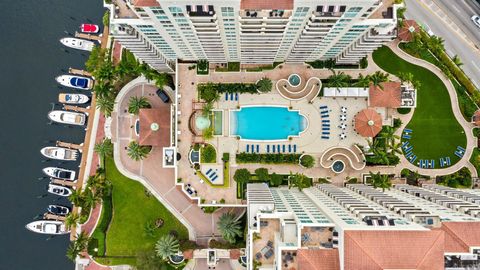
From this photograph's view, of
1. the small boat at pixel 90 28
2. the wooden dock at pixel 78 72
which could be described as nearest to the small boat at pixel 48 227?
the wooden dock at pixel 78 72

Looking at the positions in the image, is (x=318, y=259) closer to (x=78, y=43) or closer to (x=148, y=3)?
(x=148, y=3)

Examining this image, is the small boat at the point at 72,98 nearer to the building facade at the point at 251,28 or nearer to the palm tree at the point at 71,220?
the building facade at the point at 251,28

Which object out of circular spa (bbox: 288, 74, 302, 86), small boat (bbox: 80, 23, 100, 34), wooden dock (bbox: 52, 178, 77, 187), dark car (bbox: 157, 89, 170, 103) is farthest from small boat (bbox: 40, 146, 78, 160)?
circular spa (bbox: 288, 74, 302, 86)

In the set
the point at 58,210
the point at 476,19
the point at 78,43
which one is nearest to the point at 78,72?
the point at 78,43

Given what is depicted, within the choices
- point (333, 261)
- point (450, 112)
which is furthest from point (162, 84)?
point (450, 112)

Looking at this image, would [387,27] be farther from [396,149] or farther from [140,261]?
[140,261]

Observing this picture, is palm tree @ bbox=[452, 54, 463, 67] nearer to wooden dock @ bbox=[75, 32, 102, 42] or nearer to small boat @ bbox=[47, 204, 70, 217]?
wooden dock @ bbox=[75, 32, 102, 42]
